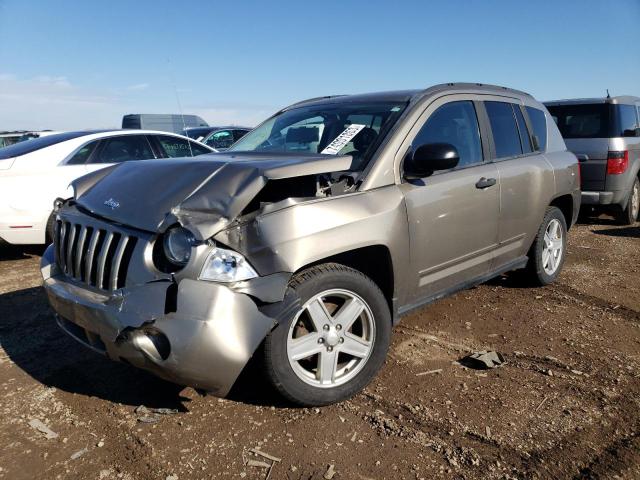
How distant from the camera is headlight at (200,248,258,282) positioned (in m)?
2.43

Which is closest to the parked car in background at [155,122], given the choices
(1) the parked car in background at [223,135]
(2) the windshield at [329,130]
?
(1) the parked car in background at [223,135]

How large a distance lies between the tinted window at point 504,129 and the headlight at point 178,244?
2.70 meters

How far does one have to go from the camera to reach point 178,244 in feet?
8.25

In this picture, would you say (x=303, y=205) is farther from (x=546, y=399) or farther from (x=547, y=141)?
(x=547, y=141)

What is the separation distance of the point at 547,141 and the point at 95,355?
4.30 m

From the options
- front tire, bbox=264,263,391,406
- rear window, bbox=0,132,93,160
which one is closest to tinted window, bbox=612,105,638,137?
front tire, bbox=264,263,391,406

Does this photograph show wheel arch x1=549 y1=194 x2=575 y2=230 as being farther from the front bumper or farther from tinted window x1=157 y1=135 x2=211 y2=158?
tinted window x1=157 y1=135 x2=211 y2=158

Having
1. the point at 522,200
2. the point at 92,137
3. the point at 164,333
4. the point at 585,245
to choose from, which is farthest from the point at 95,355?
the point at 585,245

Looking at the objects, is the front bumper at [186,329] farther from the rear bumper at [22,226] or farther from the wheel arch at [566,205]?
the rear bumper at [22,226]

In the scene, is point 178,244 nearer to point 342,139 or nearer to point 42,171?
point 342,139

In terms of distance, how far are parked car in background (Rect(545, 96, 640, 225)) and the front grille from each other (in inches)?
289

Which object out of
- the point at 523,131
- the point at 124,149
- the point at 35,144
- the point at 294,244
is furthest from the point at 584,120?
the point at 35,144

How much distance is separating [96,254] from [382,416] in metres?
→ 1.76

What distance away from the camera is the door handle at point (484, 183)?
148 inches
